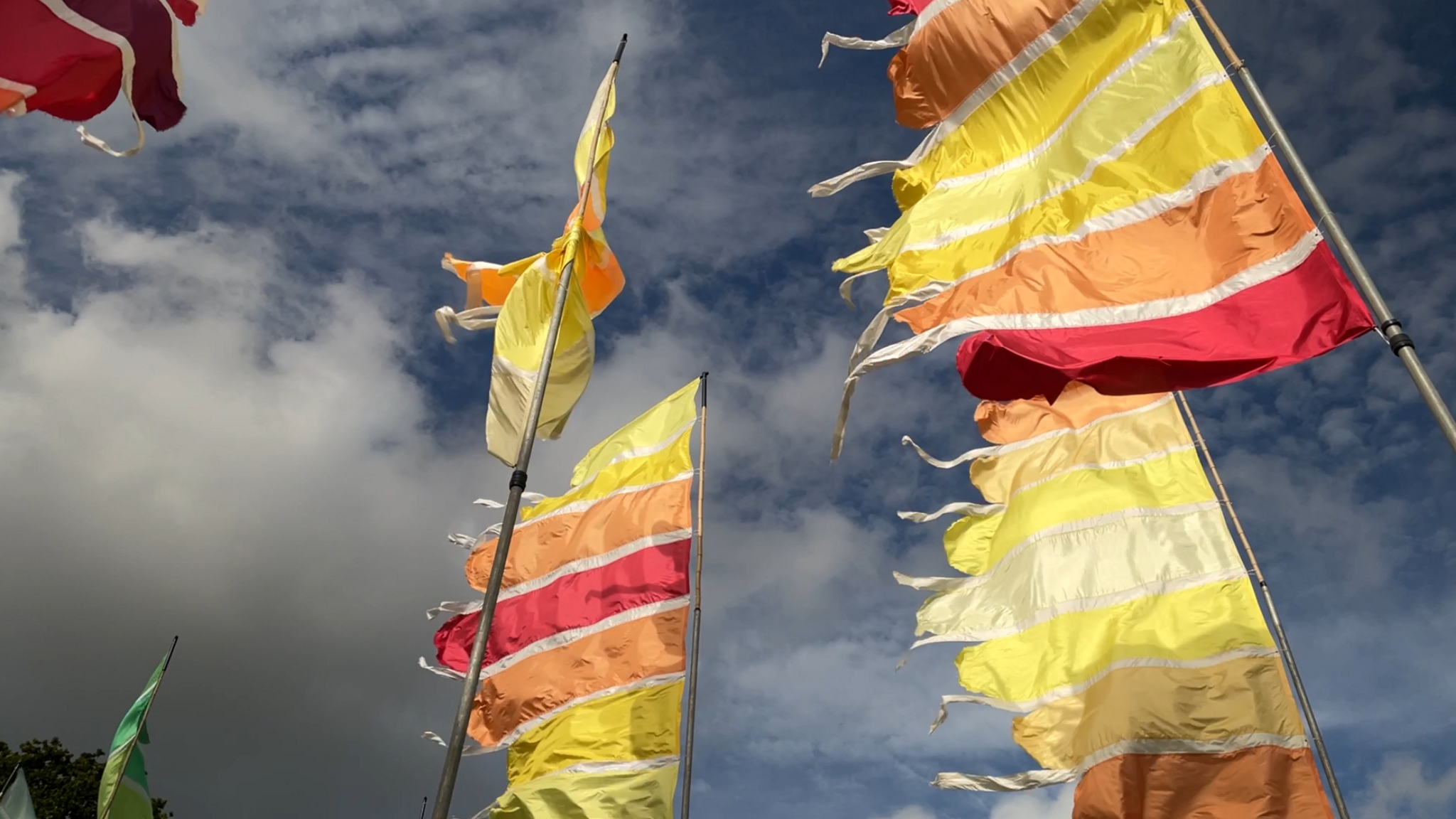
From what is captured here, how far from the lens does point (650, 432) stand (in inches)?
618

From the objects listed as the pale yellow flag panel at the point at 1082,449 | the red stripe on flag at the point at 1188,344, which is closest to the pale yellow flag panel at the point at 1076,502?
the pale yellow flag panel at the point at 1082,449

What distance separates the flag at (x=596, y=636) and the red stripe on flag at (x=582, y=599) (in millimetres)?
20

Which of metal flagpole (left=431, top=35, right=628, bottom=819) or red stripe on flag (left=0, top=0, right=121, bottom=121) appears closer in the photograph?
red stripe on flag (left=0, top=0, right=121, bottom=121)

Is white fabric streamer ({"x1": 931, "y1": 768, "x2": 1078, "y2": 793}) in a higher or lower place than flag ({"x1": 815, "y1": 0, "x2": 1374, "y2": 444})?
lower

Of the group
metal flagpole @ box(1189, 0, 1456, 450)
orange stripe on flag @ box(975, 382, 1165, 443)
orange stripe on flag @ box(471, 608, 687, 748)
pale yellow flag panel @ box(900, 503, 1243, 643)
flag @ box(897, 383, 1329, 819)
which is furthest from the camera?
orange stripe on flag @ box(975, 382, 1165, 443)

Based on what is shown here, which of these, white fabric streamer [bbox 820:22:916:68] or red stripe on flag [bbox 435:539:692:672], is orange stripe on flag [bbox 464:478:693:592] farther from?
white fabric streamer [bbox 820:22:916:68]

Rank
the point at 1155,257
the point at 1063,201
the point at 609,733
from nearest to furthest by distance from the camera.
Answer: the point at 1155,257 < the point at 1063,201 < the point at 609,733

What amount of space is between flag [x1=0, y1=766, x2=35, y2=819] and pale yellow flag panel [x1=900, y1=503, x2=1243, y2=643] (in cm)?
1634

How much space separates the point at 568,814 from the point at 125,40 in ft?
30.3

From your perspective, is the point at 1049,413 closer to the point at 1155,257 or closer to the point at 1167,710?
the point at 1167,710

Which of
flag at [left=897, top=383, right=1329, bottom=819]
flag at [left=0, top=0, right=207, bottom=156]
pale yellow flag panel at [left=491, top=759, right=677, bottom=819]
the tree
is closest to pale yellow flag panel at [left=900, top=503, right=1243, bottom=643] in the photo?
flag at [left=897, top=383, right=1329, bottom=819]

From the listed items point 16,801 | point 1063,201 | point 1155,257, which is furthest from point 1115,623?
point 16,801

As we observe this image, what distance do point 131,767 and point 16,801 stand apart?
103 inches

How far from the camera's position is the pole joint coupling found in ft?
16.5
